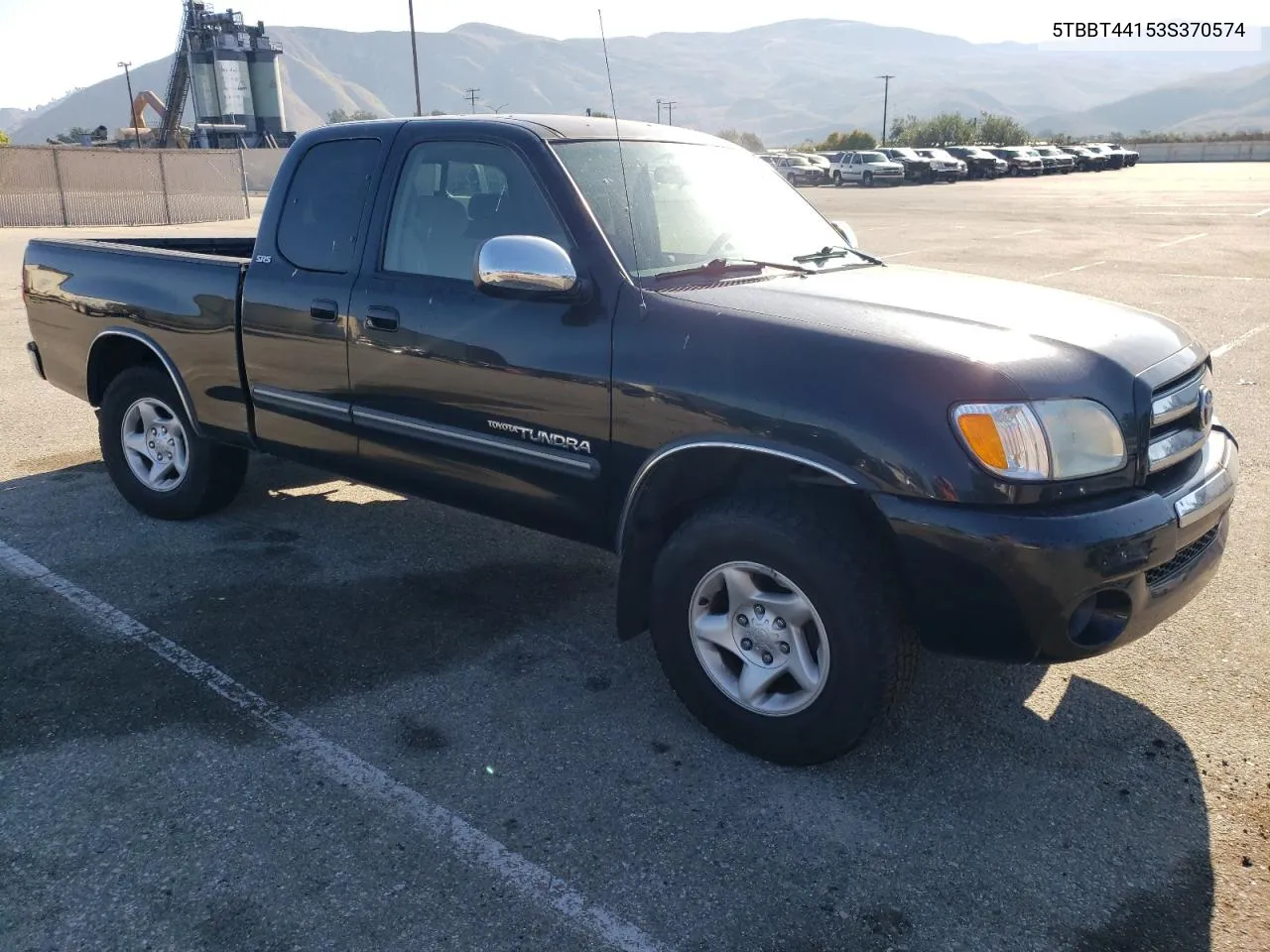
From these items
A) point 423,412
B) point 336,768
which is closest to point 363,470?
point 423,412

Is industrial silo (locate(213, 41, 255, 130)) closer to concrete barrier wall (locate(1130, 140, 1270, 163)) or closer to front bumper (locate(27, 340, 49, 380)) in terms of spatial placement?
concrete barrier wall (locate(1130, 140, 1270, 163))

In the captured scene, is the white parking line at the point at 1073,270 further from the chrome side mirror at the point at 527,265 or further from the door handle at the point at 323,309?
the chrome side mirror at the point at 527,265

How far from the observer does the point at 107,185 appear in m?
25.5

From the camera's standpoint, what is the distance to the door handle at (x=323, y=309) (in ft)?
13.6

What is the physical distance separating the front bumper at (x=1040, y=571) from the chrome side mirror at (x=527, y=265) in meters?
1.24

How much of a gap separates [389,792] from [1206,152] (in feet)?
260

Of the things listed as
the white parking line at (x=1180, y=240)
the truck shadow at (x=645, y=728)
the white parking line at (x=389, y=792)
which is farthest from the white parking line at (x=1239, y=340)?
the white parking line at (x=1180, y=240)

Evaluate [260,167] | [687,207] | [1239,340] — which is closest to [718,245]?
[687,207]

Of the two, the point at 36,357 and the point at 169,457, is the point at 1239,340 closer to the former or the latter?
the point at 169,457

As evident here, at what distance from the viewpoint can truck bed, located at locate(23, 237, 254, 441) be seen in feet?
15.4

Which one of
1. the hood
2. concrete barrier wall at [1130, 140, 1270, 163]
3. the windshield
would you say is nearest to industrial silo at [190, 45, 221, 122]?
concrete barrier wall at [1130, 140, 1270, 163]

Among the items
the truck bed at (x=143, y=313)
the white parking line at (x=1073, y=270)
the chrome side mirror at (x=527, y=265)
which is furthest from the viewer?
the white parking line at (x=1073, y=270)

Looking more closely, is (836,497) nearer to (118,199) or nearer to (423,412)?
(423,412)

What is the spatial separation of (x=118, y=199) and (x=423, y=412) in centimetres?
2584
